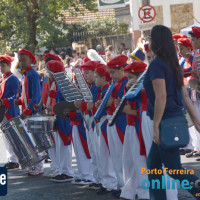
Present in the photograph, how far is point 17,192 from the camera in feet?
28.7

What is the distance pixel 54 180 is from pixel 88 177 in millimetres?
681

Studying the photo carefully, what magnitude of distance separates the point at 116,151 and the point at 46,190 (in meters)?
1.54

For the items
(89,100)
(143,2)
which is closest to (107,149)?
(89,100)

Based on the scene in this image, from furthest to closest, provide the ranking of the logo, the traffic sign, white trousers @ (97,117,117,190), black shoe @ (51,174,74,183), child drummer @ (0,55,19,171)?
the traffic sign, child drummer @ (0,55,19,171), black shoe @ (51,174,74,183), the logo, white trousers @ (97,117,117,190)

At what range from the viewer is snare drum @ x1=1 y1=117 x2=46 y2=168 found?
9.12 m

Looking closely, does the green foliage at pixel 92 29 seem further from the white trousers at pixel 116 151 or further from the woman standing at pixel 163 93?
the woman standing at pixel 163 93

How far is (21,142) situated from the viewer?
9242 mm

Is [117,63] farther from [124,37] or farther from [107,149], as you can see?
[124,37]

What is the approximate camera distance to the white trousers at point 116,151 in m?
7.65

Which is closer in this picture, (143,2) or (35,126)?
(35,126)

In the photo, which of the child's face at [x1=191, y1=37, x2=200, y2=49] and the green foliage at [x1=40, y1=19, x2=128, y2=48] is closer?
the child's face at [x1=191, y1=37, x2=200, y2=49]

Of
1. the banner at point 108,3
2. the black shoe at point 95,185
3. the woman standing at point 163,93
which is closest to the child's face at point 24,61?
the black shoe at point 95,185

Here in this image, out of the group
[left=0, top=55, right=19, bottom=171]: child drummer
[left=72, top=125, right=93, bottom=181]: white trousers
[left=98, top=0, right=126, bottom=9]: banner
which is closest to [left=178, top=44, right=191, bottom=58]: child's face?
[left=72, top=125, right=93, bottom=181]: white trousers

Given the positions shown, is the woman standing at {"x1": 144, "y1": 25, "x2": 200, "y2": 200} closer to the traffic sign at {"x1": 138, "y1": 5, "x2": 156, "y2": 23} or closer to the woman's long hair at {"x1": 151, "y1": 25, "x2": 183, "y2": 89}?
the woman's long hair at {"x1": 151, "y1": 25, "x2": 183, "y2": 89}
